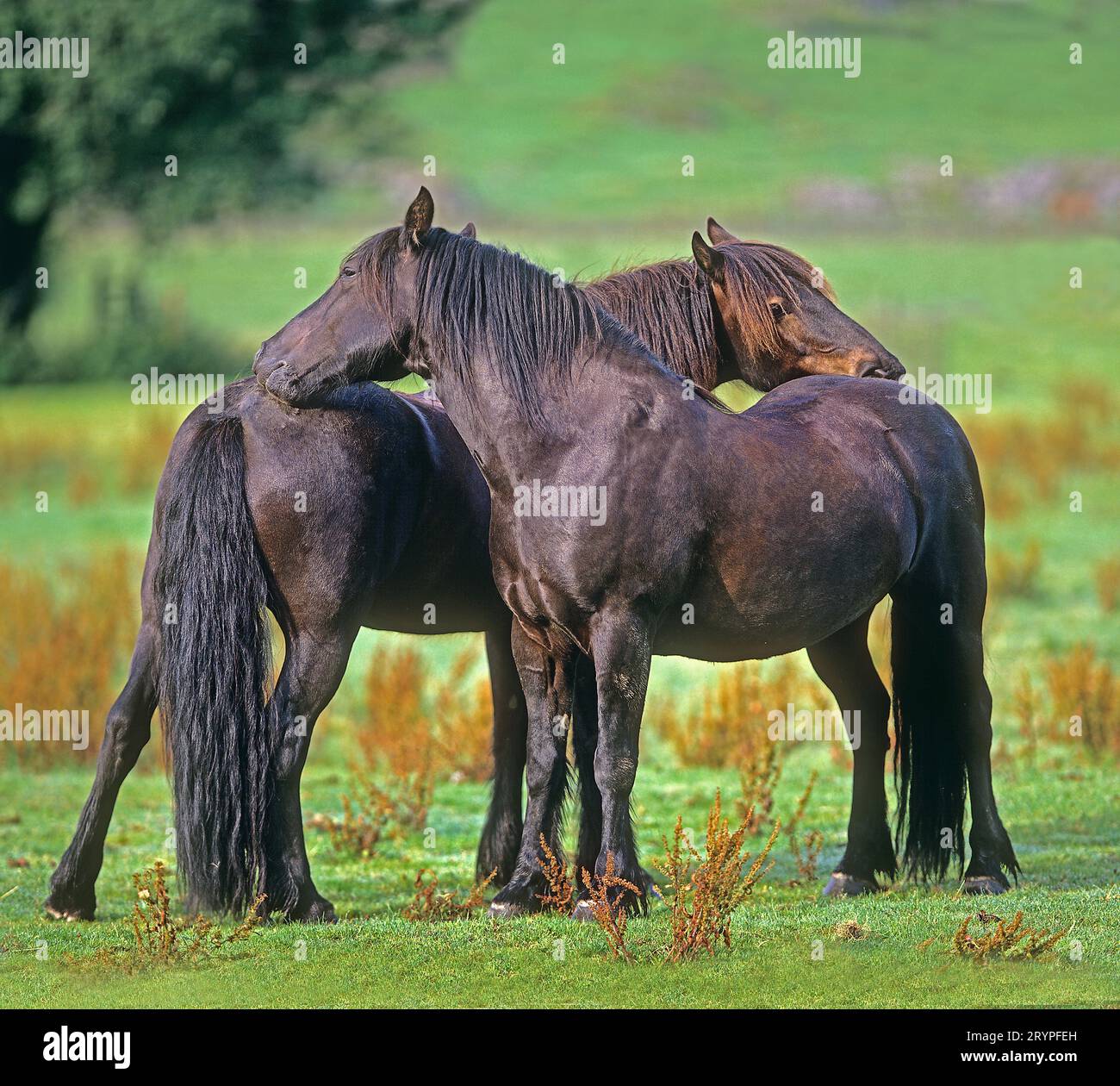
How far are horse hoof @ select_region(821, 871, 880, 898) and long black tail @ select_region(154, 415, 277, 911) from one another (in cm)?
251

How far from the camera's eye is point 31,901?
273 inches

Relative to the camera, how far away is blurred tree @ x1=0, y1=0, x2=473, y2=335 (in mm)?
27984

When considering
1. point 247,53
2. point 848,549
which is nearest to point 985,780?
point 848,549

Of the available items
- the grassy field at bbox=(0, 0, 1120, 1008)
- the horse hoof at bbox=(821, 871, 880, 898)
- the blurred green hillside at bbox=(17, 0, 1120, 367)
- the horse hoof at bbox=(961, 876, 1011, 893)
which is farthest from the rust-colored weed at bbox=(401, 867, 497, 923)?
the blurred green hillside at bbox=(17, 0, 1120, 367)

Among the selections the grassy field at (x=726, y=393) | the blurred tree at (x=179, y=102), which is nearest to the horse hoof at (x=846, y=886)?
the grassy field at (x=726, y=393)

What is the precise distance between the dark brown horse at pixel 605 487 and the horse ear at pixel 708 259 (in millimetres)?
768

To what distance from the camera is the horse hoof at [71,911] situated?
21.4ft

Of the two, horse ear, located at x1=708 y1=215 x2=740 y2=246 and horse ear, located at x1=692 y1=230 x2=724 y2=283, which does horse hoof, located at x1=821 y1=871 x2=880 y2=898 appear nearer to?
horse ear, located at x1=692 y1=230 x2=724 y2=283

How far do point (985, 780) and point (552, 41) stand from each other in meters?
42.1

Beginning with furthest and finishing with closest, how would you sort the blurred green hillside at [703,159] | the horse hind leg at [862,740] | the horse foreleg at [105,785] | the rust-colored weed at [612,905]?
1. the blurred green hillside at [703,159]
2. the horse hind leg at [862,740]
3. the horse foreleg at [105,785]
4. the rust-colored weed at [612,905]

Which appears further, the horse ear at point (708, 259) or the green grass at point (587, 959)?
the horse ear at point (708, 259)

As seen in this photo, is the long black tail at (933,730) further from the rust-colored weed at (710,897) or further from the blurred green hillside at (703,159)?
the blurred green hillside at (703,159)

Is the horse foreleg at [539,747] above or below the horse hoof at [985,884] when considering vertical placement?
above

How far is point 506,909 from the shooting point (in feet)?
20.2
